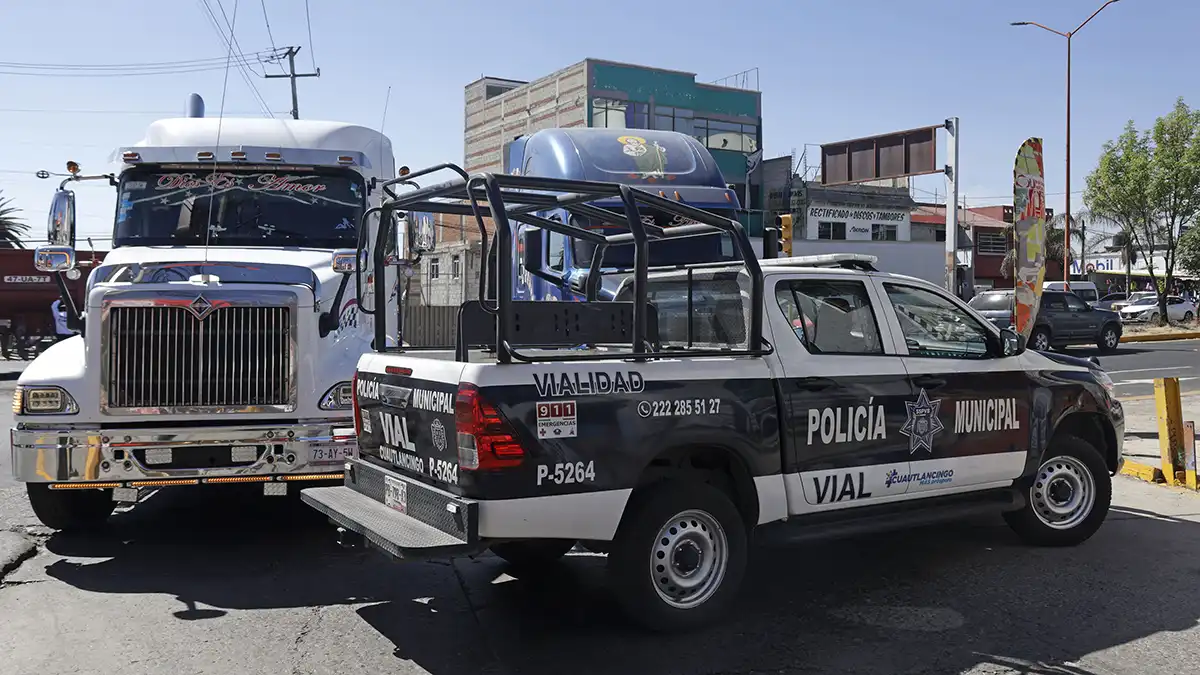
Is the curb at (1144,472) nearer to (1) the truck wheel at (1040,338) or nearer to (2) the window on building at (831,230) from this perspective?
(1) the truck wheel at (1040,338)

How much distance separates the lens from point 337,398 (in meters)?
7.21

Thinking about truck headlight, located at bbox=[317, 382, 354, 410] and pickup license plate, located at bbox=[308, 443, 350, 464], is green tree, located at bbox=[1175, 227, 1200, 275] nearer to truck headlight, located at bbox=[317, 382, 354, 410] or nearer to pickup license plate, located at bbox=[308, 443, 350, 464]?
truck headlight, located at bbox=[317, 382, 354, 410]

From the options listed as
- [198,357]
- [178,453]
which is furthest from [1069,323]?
[178,453]

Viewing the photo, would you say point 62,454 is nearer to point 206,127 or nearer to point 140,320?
point 140,320

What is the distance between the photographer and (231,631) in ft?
17.9

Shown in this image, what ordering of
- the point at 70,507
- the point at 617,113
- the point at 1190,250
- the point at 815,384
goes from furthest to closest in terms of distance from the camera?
the point at 617,113
the point at 1190,250
the point at 70,507
the point at 815,384

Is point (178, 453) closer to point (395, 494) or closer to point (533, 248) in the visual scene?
point (395, 494)

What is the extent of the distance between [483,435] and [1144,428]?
1125cm

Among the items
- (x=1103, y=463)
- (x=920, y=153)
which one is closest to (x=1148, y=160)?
(x=920, y=153)

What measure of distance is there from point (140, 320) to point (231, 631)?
8.34 ft

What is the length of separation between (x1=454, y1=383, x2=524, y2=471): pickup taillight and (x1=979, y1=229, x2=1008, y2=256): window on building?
197ft

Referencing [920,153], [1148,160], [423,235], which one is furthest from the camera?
[1148,160]

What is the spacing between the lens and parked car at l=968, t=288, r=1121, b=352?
88.1 ft

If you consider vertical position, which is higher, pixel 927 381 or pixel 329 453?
pixel 927 381
